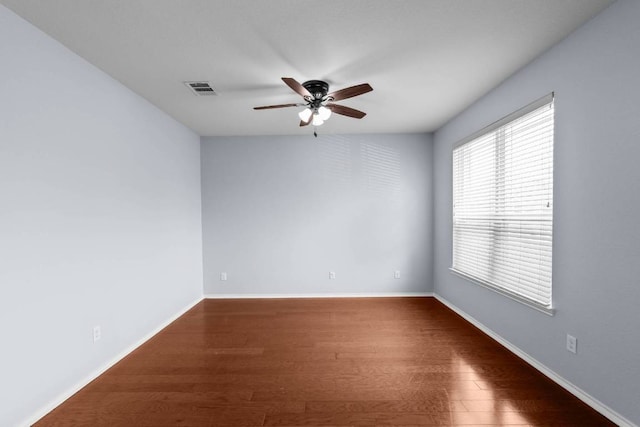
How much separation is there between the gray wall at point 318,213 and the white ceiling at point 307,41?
4.61 feet

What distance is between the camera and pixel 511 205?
255 cm

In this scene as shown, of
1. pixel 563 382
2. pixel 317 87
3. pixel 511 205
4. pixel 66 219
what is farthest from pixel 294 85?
pixel 563 382

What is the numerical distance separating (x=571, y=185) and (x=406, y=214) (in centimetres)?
246

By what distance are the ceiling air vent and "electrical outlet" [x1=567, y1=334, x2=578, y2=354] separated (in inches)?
144

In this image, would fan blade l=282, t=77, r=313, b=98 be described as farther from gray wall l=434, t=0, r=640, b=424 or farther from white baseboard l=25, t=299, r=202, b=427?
white baseboard l=25, t=299, r=202, b=427

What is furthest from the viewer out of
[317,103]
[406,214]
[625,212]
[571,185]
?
[406,214]

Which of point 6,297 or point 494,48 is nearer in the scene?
point 6,297

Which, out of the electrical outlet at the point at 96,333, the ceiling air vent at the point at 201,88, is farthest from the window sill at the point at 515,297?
the electrical outlet at the point at 96,333

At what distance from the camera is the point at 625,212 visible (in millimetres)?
1601

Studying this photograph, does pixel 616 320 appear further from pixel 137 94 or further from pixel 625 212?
pixel 137 94

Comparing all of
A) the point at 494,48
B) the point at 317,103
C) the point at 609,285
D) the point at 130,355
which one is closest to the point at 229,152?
the point at 317,103

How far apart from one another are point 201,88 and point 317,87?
3.86ft

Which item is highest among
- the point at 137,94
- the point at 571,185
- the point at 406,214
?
the point at 137,94

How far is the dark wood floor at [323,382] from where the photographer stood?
5.80ft
